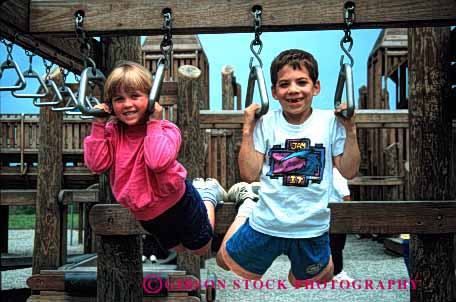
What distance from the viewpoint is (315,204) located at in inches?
97.4

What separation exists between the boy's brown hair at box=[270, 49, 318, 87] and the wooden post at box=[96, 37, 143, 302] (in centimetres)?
128

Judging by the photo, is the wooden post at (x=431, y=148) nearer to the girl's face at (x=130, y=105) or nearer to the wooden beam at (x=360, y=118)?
the girl's face at (x=130, y=105)

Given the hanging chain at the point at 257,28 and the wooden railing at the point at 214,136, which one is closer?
the hanging chain at the point at 257,28

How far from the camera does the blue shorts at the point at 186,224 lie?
2445 mm

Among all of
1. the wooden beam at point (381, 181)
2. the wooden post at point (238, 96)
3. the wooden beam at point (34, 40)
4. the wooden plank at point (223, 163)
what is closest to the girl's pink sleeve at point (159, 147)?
the wooden beam at point (34, 40)

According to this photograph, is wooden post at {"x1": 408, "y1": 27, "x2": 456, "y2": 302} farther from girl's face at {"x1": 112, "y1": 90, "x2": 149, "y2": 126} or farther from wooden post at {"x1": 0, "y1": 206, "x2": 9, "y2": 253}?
wooden post at {"x1": 0, "y1": 206, "x2": 9, "y2": 253}

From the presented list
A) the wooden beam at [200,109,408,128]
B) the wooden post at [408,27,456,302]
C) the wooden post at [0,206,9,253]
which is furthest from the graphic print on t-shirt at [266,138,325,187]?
the wooden post at [0,206,9,253]

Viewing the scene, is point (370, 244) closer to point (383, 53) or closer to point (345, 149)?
point (383, 53)

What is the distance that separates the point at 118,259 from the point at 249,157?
1344 millimetres

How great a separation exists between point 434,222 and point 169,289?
254cm

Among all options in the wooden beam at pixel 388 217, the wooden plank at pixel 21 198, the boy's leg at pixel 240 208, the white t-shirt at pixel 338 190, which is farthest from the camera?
the wooden plank at pixel 21 198

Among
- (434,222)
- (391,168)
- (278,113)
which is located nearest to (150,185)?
(278,113)

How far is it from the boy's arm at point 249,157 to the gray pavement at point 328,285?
347 cm

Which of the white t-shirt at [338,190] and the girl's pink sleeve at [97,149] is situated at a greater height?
the girl's pink sleeve at [97,149]
